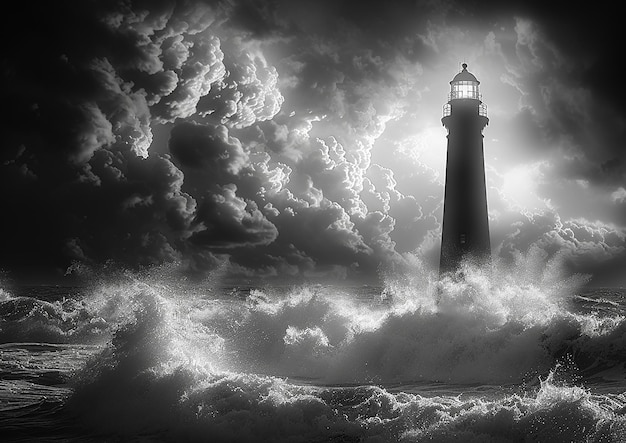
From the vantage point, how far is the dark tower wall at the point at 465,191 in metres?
21.2

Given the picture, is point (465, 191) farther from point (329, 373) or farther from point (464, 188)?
point (329, 373)

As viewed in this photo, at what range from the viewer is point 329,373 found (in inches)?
571

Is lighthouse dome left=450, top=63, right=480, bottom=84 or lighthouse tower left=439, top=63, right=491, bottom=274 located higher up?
lighthouse dome left=450, top=63, right=480, bottom=84

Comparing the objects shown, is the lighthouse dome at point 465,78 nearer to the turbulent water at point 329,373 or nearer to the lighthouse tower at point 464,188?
the lighthouse tower at point 464,188

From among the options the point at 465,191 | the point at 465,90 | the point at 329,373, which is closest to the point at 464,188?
the point at 465,191

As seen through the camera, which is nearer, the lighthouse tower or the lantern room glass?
the lighthouse tower

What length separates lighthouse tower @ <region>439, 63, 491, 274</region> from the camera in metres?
21.2

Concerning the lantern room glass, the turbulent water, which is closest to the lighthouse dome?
→ the lantern room glass

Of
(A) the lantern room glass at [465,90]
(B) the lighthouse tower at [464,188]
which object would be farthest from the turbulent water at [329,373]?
(A) the lantern room glass at [465,90]

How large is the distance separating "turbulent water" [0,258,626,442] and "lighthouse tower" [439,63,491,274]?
35.8 inches

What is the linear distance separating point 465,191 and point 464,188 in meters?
0.11

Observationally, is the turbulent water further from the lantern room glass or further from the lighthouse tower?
the lantern room glass

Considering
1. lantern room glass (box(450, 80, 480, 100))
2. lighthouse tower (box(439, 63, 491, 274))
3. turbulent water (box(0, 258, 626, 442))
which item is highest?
lantern room glass (box(450, 80, 480, 100))

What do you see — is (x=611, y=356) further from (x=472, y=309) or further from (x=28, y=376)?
(x=28, y=376)
